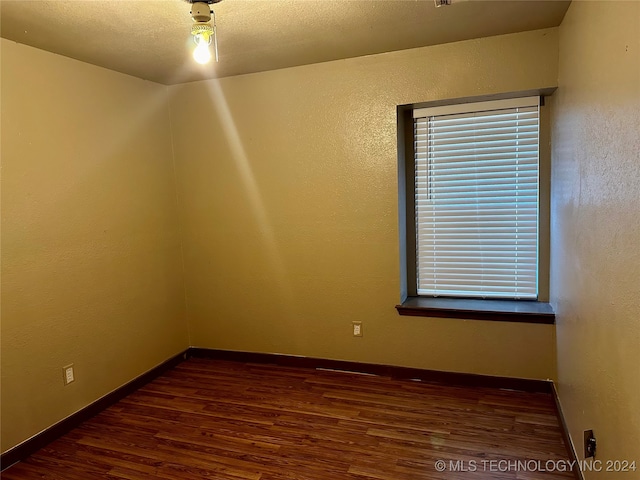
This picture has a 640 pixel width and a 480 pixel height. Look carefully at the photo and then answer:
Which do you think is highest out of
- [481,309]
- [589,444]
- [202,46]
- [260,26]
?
[260,26]

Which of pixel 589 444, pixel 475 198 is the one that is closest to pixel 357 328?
pixel 475 198

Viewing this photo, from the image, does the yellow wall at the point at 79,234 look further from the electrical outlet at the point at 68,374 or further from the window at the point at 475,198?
the window at the point at 475,198

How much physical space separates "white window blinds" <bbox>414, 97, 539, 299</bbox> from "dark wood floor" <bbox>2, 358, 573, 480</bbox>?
0.85 metres

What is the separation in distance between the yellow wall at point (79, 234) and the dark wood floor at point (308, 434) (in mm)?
371

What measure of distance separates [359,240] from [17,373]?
2.36 metres

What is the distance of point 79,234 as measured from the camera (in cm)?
287

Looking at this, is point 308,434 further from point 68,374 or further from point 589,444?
Result: point 68,374

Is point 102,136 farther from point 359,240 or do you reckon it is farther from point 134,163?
point 359,240

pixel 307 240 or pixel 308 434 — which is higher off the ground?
pixel 307 240

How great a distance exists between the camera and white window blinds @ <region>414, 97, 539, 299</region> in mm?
3043

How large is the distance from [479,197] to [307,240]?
4.43 feet

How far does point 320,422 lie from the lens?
9.05 feet

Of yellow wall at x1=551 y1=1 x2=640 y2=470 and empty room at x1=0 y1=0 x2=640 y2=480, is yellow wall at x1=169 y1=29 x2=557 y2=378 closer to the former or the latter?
empty room at x1=0 y1=0 x2=640 y2=480

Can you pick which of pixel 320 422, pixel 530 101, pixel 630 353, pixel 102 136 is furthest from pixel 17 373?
pixel 530 101
